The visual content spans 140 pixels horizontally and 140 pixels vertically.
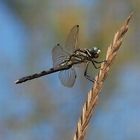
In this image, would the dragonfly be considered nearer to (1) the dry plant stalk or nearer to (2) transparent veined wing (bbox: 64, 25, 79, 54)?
(2) transparent veined wing (bbox: 64, 25, 79, 54)

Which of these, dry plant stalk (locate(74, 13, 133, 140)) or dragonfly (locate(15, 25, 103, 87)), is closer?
dry plant stalk (locate(74, 13, 133, 140))

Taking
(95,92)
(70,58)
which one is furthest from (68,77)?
(95,92)

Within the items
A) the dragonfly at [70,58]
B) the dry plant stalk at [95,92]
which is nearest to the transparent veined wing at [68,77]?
the dragonfly at [70,58]

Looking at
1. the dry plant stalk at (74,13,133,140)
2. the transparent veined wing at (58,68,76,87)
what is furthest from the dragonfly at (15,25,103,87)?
the dry plant stalk at (74,13,133,140)

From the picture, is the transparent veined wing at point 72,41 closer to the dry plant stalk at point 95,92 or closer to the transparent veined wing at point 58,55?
the transparent veined wing at point 58,55

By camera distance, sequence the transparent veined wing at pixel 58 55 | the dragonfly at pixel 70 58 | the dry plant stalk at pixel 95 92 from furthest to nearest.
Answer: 1. the transparent veined wing at pixel 58 55
2. the dragonfly at pixel 70 58
3. the dry plant stalk at pixel 95 92

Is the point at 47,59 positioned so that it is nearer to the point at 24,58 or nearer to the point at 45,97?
the point at 24,58
